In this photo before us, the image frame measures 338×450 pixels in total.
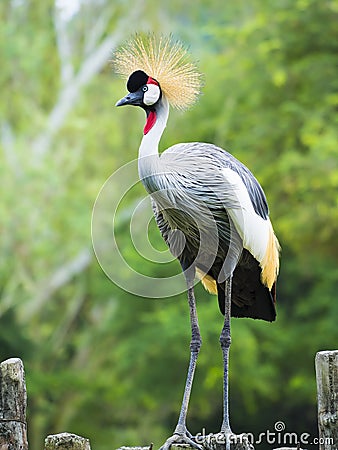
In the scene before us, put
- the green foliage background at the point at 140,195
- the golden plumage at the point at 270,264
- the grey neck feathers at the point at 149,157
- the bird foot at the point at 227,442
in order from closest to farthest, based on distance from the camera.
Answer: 1. the bird foot at the point at 227,442
2. the grey neck feathers at the point at 149,157
3. the golden plumage at the point at 270,264
4. the green foliage background at the point at 140,195

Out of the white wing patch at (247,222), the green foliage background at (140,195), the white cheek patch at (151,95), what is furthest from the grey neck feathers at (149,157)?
the green foliage background at (140,195)

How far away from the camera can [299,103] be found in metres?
11.9

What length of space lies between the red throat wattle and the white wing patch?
427mm

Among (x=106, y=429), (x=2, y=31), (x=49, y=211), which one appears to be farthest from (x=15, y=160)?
(x=106, y=429)

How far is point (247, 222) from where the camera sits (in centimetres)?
441

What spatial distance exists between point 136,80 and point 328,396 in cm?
181

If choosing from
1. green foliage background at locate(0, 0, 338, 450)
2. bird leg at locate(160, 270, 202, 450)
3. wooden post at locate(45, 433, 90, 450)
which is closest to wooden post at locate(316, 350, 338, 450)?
bird leg at locate(160, 270, 202, 450)

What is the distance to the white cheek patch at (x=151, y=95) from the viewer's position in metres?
4.34

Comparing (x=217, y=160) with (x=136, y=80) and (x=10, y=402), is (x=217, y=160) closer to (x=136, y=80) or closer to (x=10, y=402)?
(x=136, y=80)

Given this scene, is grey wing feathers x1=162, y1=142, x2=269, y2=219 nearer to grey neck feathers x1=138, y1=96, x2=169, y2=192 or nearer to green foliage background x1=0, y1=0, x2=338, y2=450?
grey neck feathers x1=138, y1=96, x2=169, y2=192

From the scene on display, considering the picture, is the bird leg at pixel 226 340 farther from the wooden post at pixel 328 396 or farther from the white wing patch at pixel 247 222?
the wooden post at pixel 328 396

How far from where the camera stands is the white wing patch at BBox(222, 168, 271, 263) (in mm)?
4355

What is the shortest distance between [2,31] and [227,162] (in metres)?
10.6

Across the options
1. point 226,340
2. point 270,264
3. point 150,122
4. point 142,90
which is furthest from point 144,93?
point 226,340
